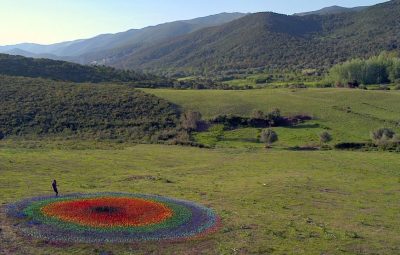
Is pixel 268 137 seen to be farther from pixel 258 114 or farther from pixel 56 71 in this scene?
pixel 56 71

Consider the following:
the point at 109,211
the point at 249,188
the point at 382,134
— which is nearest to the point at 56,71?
the point at 382,134

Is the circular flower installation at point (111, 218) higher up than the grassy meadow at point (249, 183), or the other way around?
the circular flower installation at point (111, 218)

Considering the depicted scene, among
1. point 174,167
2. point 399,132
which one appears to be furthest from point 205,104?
point 174,167

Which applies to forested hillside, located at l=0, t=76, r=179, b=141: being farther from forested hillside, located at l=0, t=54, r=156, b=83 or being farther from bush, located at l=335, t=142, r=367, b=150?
bush, located at l=335, t=142, r=367, b=150

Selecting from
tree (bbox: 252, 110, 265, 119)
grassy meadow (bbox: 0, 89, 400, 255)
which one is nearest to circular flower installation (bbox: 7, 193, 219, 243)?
grassy meadow (bbox: 0, 89, 400, 255)

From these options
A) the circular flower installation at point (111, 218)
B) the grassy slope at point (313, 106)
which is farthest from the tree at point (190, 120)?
the circular flower installation at point (111, 218)

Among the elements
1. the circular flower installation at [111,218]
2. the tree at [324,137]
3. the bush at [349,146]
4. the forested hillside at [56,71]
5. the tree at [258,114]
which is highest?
the forested hillside at [56,71]

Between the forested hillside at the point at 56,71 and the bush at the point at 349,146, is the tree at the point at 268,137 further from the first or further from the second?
the forested hillside at the point at 56,71
